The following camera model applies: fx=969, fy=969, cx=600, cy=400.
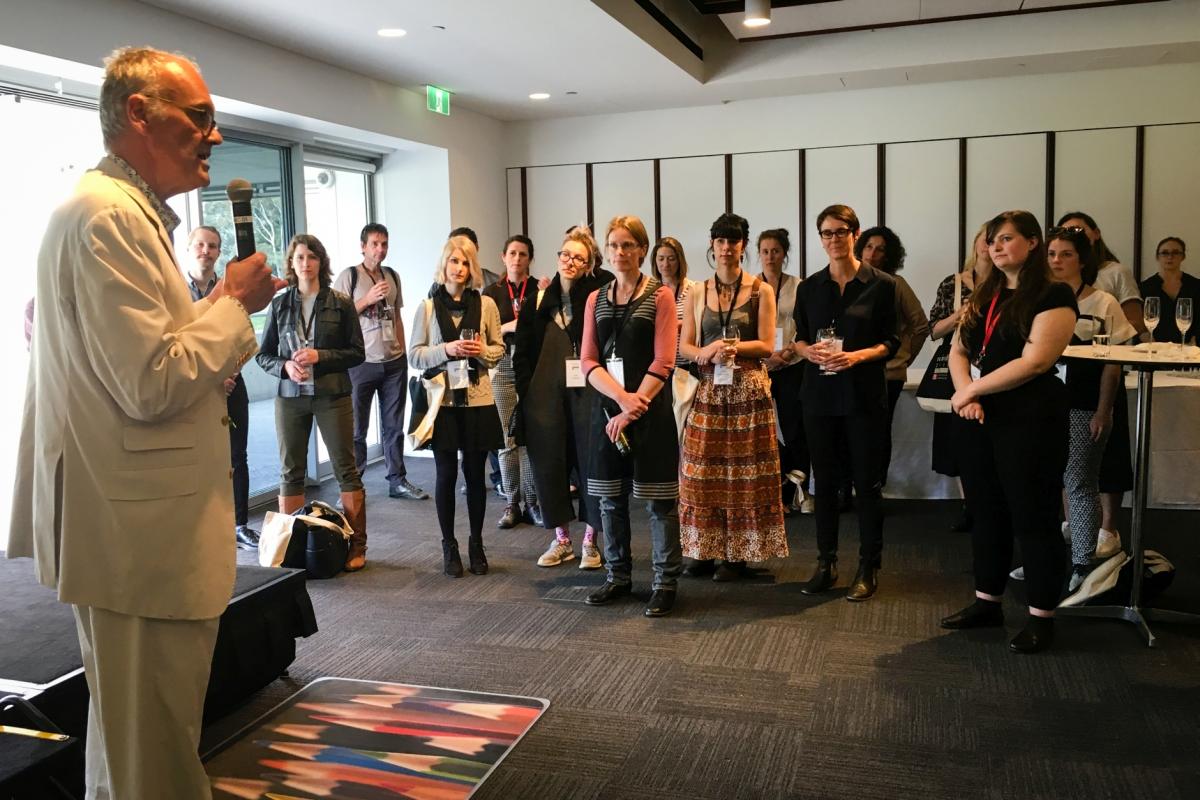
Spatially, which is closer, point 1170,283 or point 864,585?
point 864,585

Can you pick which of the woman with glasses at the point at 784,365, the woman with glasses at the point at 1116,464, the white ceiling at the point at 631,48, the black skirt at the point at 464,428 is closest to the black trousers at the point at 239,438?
the black skirt at the point at 464,428

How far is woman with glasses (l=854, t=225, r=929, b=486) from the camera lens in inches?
193

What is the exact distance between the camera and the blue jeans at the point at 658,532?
12.4ft

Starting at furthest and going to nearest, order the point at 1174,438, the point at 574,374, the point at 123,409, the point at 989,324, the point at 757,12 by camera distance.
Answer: the point at 757,12 < the point at 1174,438 < the point at 574,374 < the point at 989,324 < the point at 123,409

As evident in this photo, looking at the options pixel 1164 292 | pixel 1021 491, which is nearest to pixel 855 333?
pixel 1021 491

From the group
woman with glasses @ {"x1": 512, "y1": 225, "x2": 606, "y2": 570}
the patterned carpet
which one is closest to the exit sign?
woman with glasses @ {"x1": 512, "y1": 225, "x2": 606, "y2": 570}

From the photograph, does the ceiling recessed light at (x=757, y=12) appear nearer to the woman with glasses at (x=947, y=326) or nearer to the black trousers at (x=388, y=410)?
the woman with glasses at (x=947, y=326)

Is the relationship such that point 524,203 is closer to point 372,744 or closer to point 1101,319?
point 1101,319

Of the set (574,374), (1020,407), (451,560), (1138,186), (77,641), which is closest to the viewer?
(77,641)

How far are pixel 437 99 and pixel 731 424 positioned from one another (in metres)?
3.96

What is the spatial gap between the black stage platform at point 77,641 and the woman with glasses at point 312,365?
120 centimetres

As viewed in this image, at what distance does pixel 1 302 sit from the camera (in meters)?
4.45

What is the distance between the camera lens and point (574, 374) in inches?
157

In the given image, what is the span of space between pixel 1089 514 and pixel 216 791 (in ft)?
10.9
